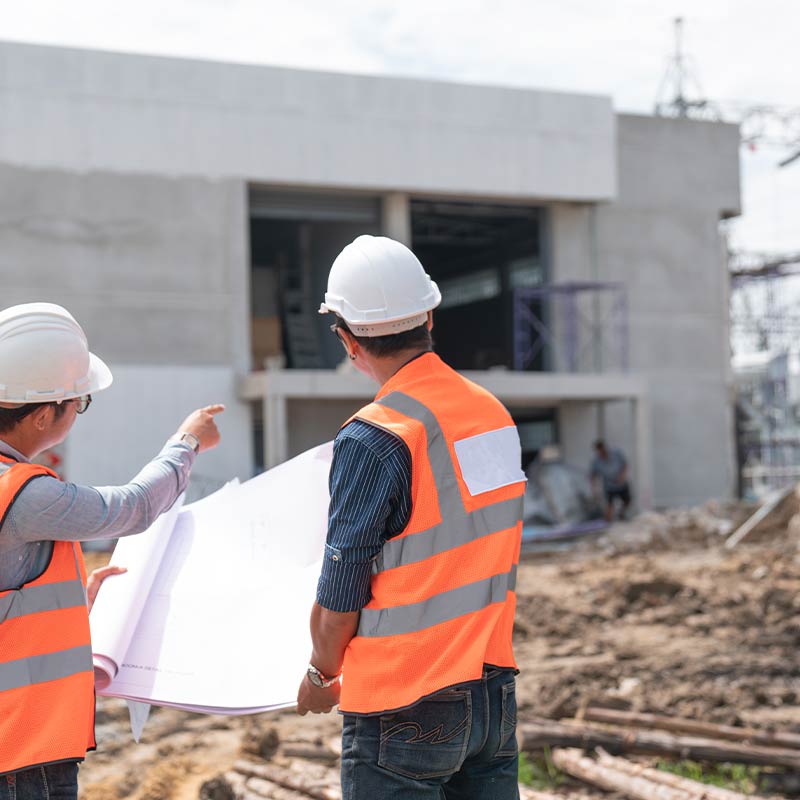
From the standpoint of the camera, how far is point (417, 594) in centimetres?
244

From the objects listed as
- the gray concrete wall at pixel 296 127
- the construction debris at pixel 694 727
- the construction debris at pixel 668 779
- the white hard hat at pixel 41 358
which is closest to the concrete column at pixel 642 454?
the gray concrete wall at pixel 296 127

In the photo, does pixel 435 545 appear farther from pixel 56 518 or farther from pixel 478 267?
pixel 478 267

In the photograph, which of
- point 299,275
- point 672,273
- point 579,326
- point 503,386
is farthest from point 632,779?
point 299,275

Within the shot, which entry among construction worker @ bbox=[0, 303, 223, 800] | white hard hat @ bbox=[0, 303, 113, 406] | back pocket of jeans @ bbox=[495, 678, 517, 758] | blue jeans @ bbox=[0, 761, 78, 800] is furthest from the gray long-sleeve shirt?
back pocket of jeans @ bbox=[495, 678, 517, 758]

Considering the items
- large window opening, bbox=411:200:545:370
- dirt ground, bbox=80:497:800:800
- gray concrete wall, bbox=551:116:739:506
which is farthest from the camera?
large window opening, bbox=411:200:545:370

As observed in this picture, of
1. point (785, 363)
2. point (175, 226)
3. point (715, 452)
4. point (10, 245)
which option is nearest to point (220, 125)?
point (175, 226)

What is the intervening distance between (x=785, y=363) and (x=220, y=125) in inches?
684

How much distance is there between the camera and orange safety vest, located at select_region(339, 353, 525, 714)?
2432 millimetres

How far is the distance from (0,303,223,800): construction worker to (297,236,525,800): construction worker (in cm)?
58

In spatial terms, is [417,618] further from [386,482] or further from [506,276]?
[506,276]

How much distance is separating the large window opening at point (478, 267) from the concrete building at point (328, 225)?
302 millimetres

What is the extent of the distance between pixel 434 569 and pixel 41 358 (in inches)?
44.3

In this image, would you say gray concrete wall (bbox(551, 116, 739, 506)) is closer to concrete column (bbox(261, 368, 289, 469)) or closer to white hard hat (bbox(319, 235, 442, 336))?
concrete column (bbox(261, 368, 289, 469))

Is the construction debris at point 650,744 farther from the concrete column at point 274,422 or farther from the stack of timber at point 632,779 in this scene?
the concrete column at point 274,422
